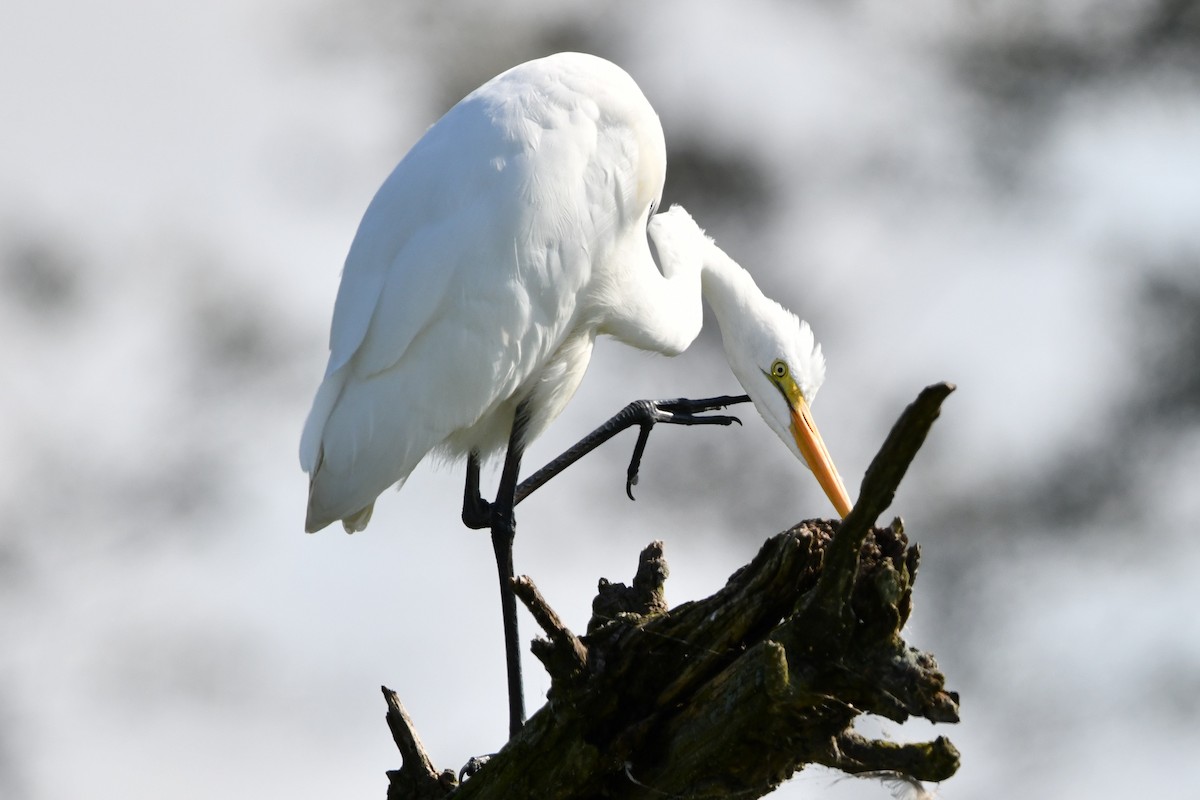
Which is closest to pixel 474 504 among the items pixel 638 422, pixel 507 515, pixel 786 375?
pixel 507 515

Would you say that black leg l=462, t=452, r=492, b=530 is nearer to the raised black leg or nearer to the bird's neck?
the raised black leg

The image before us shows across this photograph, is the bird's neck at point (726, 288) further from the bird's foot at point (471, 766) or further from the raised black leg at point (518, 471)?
the bird's foot at point (471, 766)

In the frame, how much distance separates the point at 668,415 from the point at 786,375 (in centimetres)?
38

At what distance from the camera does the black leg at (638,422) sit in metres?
3.60

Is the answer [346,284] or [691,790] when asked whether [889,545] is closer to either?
[691,790]

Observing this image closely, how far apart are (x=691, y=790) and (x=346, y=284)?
165cm

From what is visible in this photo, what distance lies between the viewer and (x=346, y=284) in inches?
130

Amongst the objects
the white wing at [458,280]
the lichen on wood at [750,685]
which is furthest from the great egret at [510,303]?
the lichen on wood at [750,685]

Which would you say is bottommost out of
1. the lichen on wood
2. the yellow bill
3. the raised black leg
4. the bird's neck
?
the lichen on wood

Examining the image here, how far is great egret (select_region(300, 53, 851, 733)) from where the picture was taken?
10.3 feet

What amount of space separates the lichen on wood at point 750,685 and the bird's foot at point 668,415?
136 centimetres

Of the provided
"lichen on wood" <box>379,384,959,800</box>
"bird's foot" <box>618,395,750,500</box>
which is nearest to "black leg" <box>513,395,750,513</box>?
"bird's foot" <box>618,395,750,500</box>

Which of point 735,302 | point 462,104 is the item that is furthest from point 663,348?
point 462,104

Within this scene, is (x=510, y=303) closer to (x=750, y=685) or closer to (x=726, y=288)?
(x=726, y=288)
